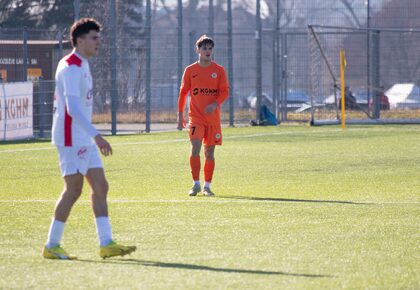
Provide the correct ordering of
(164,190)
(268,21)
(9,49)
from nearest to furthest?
(164,190), (9,49), (268,21)

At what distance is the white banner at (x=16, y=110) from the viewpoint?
84.2 ft

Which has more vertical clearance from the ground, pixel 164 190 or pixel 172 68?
pixel 172 68

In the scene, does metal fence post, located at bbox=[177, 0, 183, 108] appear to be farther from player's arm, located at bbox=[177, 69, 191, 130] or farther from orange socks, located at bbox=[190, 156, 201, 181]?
orange socks, located at bbox=[190, 156, 201, 181]

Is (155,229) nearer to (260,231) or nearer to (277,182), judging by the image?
(260,231)

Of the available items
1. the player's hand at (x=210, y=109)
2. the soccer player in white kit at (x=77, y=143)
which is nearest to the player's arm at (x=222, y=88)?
the player's hand at (x=210, y=109)

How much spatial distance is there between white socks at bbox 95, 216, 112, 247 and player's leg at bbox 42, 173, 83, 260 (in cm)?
26

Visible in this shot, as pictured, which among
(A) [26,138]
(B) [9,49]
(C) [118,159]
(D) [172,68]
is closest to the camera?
(C) [118,159]

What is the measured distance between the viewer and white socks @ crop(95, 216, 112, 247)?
347 inches

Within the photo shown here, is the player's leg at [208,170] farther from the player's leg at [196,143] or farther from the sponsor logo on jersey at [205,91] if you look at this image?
the sponsor logo on jersey at [205,91]

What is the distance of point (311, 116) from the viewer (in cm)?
3312

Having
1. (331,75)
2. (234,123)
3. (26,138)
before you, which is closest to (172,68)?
(234,123)

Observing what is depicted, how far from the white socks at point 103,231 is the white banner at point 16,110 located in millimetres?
16924

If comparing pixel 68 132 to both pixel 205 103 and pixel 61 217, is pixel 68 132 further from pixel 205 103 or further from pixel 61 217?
pixel 205 103

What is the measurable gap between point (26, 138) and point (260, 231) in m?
17.0
